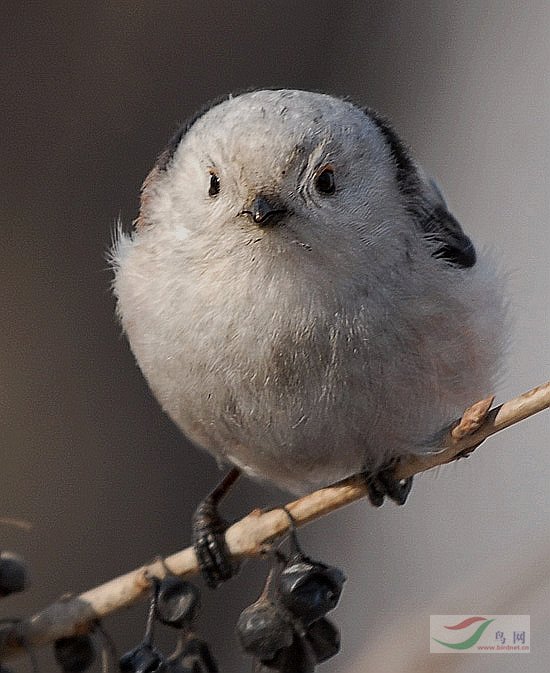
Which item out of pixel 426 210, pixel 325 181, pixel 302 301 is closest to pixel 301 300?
pixel 302 301

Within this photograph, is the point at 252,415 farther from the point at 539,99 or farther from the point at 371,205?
the point at 539,99

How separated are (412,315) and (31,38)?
868mm

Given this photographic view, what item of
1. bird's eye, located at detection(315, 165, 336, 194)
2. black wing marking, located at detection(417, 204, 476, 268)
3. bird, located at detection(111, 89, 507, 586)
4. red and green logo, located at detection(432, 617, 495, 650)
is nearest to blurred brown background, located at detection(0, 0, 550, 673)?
red and green logo, located at detection(432, 617, 495, 650)

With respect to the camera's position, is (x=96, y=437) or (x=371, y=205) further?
(x=96, y=437)

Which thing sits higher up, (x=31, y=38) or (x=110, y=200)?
(x=31, y=38)

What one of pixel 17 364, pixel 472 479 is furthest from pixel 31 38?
pixel 472 479

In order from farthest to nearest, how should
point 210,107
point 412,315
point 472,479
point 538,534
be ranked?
point 472,479
point 538,534
point 210,107
point 412,315

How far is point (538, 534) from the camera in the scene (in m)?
1.31

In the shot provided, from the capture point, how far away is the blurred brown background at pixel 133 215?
1.38 m

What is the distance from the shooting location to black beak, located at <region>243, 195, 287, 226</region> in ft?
2.56

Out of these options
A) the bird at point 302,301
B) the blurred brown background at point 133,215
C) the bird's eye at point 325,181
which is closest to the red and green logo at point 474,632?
the blurred brown background at point 133,215

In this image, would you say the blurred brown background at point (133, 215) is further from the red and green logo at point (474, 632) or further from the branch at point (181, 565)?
the branch at point (181, 565)

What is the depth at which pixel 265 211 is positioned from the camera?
0.78 m

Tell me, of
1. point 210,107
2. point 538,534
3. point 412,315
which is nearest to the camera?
point 412,315
